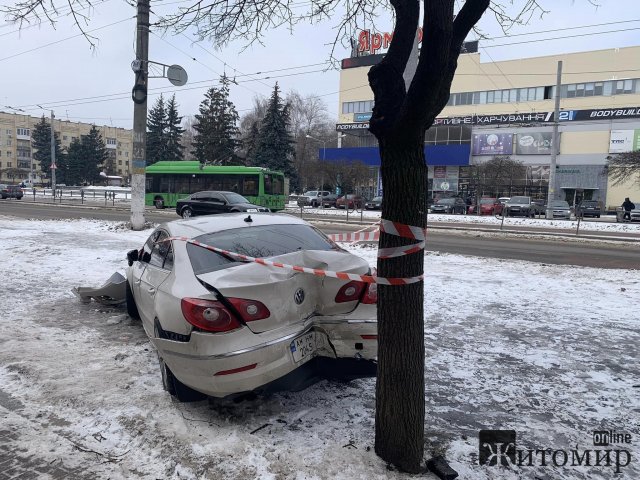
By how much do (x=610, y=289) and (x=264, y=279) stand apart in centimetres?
742

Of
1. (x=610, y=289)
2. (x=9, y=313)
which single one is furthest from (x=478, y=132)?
(x=9, y=313)

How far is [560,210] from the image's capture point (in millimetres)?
34938

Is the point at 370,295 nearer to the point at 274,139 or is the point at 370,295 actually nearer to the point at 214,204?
the point at 214,204

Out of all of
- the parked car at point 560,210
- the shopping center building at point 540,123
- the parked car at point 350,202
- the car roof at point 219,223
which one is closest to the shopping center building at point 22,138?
the shopping center building at point 540,123

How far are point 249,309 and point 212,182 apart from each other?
30166mm

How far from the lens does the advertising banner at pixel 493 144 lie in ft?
180

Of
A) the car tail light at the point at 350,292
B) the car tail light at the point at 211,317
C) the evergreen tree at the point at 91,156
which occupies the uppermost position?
the evergreen tree at the point at 91,156

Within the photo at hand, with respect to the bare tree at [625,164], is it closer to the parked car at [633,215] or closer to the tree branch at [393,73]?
the parked car at [633,215]

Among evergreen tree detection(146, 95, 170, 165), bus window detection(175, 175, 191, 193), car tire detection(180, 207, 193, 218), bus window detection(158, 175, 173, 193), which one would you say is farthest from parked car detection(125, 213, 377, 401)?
evergreen tree detection(146, 95, 170, 165)

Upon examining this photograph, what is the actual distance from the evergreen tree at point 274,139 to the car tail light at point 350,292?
5091 centimetres

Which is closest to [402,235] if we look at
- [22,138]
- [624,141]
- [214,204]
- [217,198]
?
[214,204]

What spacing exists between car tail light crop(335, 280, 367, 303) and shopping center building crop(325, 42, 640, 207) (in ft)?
153

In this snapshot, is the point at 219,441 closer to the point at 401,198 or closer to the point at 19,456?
the point at 19,456

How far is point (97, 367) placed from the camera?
4797 mm
